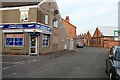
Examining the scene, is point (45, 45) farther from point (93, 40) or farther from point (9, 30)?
point (93, 40)

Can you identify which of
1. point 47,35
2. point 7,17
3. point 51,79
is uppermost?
point 7,17

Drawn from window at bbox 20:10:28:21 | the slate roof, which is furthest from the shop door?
the slate roof

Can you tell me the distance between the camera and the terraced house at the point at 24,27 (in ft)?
95.0

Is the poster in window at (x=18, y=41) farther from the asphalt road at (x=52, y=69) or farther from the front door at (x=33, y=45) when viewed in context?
the asphalt road at (x=52, y=69)

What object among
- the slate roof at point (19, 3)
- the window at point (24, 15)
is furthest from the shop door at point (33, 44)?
the slate roof at point (19, 3)

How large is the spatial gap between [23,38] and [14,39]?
1351 mm

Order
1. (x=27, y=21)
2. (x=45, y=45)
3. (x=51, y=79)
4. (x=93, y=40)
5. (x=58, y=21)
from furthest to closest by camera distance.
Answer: (x=93, y=40)
(x=58, y=21)
(x=45, y=45)
(x=27, y=21)
(x=51, y=79)

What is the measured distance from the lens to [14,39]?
30.0 m

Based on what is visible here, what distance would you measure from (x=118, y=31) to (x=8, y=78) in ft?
233

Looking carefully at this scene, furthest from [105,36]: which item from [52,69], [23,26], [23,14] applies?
[52,69]

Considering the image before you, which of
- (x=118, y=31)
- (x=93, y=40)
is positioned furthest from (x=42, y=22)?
(x=93, y=40)

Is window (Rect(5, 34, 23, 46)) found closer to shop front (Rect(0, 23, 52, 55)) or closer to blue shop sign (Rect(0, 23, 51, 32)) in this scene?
shop front (Rect(0, 23, 52, 55))

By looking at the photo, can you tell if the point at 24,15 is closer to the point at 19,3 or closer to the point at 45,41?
the point at 19,3

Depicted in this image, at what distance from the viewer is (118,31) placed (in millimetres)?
79438
